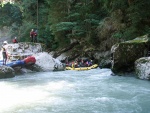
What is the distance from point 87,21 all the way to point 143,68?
10.4 metres

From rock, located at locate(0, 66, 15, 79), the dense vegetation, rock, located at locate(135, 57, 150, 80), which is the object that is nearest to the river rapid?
rock, located at locate(135, 57, 150, 80)

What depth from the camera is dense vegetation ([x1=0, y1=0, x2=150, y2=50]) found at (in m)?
16.3

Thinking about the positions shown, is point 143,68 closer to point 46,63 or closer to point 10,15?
point 46,63

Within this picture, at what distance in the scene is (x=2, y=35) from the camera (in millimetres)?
37844

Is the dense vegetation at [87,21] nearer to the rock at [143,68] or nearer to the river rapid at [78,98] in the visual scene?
the rock at [143,68]

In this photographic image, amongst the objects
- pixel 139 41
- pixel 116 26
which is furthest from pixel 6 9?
pixel 139 41

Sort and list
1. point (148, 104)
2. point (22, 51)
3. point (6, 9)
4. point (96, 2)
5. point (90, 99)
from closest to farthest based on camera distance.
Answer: point (148, 104) < point (90, 99) < point (22, 51) < point (96, 2) < point (6, 9)

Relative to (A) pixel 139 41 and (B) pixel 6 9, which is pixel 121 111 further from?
(B) pixel 6 9

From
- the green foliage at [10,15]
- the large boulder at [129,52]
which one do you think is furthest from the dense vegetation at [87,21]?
the green foliage at [10,15]

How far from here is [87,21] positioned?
21.9 metres

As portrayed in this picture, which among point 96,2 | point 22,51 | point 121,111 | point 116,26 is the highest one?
point 96,2

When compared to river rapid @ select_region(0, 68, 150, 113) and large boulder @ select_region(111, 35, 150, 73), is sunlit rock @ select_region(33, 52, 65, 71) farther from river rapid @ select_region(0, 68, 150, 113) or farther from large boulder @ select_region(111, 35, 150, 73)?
river rapid @ select_region(0, 68, 150, 113)

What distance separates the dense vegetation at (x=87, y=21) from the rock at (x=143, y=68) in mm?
3637

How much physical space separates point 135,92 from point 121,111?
2554 millimetres
